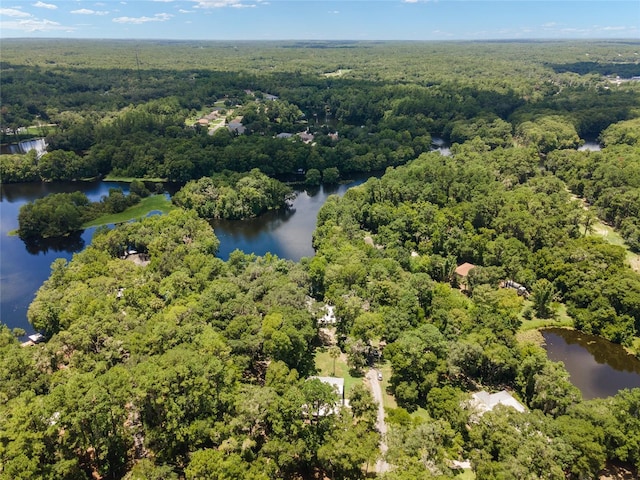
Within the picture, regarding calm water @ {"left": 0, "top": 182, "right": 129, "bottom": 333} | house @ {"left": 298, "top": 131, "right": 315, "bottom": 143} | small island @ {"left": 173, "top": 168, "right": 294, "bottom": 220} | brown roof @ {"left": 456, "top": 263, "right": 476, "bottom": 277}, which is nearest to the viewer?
calm water @ {"left": 0, "top": 182, "right": 129, "bottom": 333}

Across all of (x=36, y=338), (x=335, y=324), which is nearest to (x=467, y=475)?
(x=335, y=324)

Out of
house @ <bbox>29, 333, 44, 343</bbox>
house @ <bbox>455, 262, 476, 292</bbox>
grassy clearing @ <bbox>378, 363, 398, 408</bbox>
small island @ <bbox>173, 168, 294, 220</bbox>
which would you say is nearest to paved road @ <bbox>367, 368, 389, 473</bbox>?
grassy clearing @ <bbox>378, 363, 398, 408</bbox>

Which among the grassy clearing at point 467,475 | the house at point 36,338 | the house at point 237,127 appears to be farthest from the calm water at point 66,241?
the house at point 237,127

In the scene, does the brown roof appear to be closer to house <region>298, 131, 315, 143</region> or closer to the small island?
the small island

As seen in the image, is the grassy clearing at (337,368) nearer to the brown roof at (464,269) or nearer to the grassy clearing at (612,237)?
the brown roof at (464,269)

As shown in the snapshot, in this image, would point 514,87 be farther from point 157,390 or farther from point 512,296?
point 157,390

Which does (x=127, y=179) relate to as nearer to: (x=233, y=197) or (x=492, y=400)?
(x=233, y=197)

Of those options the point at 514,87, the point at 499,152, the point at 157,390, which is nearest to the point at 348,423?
the point at 157,390
